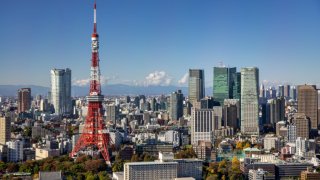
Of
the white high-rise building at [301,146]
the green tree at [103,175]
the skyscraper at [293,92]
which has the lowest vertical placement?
the green tree at [103,175]

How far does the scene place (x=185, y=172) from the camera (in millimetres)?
8484

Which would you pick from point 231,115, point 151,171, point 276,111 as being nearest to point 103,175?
point 151,171

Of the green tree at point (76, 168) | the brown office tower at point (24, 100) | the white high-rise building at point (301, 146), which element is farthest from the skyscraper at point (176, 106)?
the green tree at point (76, 168)

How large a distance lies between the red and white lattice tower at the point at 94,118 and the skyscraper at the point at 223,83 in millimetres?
9373

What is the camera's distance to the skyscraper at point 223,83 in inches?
786

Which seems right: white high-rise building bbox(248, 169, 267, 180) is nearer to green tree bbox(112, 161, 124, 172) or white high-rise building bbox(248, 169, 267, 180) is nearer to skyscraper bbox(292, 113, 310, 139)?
green tree bbox(112, 161, 124, 172)

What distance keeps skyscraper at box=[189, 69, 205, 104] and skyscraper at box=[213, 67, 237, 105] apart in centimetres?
135

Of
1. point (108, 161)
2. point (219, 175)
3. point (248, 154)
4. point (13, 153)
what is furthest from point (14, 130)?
point (219, 175)

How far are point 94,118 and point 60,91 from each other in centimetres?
1258

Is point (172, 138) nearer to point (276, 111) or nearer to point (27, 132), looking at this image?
point (27, 132)

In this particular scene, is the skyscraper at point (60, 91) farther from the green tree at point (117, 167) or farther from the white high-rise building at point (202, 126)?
the green tree at point (117, 167)

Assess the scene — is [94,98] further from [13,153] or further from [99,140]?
[13,153]

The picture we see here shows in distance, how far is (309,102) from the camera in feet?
51.7

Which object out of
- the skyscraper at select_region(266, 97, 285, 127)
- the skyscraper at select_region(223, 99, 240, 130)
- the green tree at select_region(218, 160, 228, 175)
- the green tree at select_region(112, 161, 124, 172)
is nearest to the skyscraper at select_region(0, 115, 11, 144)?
the green tree at select_region(112, 161, 124, 172)
